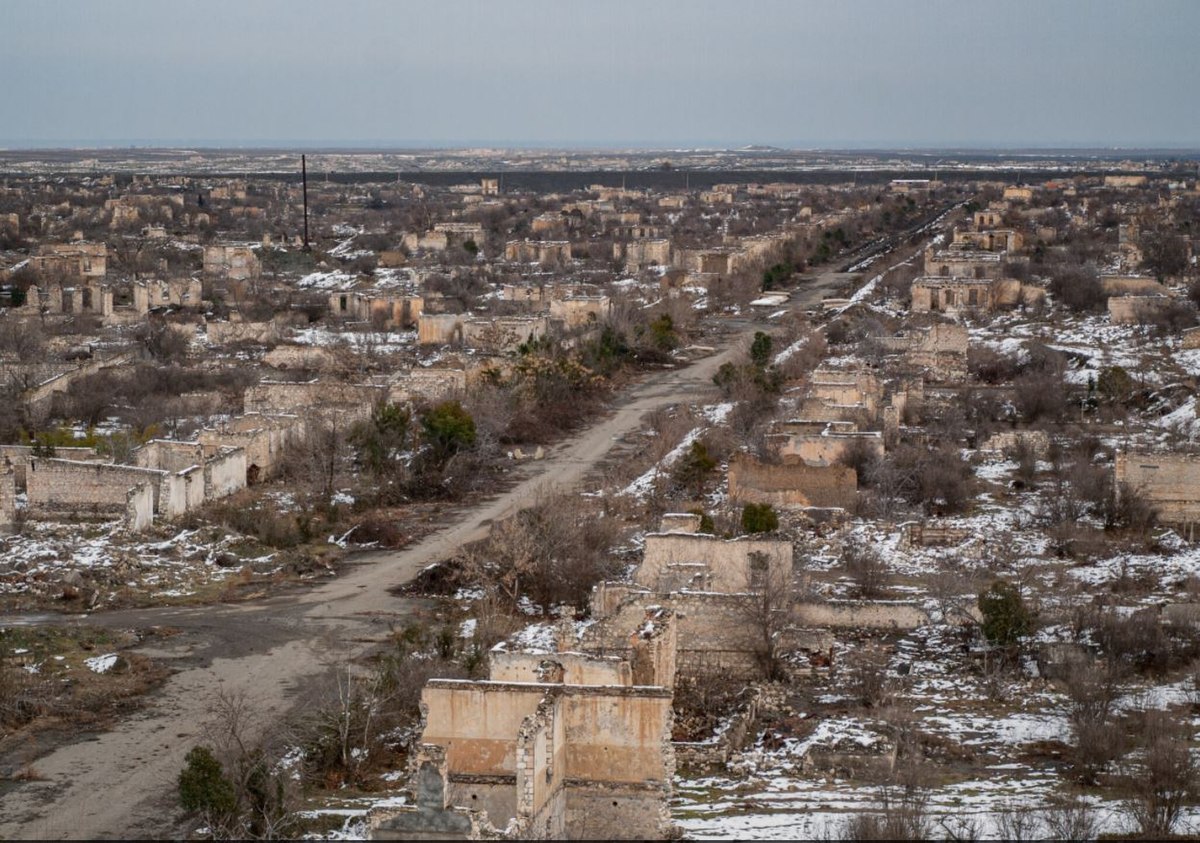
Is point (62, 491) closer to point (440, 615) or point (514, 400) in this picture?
point (440, 615)

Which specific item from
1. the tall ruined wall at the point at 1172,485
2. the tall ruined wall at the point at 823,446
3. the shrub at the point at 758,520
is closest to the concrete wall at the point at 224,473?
the shrub at the point at 758,520

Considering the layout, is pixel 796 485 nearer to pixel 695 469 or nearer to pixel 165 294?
pixel 695 469

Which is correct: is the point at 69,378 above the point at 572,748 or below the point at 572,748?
above

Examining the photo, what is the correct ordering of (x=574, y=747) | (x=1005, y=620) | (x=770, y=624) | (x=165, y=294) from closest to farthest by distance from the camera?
1. (x=574, y=747)
2. (x=1005, y=620)
3. (x=770, y=624)
4. (x=165, y=294)

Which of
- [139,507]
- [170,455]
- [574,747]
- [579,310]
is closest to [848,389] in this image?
[170,455]

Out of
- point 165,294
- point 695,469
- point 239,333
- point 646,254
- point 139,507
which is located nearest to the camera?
point 139,507

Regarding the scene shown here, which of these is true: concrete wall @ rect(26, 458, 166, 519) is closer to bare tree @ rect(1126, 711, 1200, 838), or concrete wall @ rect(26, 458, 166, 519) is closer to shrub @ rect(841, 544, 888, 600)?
shrub @ rect(841, 544, 888, 600)

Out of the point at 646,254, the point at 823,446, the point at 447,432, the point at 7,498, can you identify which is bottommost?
the point at 7,498
